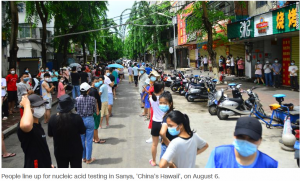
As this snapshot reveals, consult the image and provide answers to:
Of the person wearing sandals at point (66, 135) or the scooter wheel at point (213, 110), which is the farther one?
the scooter wheel at point (213, 110)

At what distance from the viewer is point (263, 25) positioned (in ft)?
48.8

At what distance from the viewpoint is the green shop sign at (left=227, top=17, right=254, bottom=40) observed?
16112 millimetres

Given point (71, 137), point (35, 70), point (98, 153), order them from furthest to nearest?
point (35, 70) → point (98, 153) → point (71, 137)

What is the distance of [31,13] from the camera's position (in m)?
18.7

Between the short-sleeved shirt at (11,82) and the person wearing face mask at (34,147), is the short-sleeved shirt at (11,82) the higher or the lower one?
the higher one

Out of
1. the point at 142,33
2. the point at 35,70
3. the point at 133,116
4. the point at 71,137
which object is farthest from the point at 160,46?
the point at 71,137

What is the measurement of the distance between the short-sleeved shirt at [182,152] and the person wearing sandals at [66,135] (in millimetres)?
1562

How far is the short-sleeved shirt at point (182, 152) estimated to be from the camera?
3137 millimetres

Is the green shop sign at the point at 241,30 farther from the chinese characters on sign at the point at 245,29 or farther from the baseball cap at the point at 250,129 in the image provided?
the baseball cap at the point at 250,129

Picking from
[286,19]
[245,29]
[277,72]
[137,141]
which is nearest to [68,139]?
[137,141]

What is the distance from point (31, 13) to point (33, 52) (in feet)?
43.0

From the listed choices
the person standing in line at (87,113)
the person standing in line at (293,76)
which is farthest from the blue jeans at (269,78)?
the person standing in line at (87,113)

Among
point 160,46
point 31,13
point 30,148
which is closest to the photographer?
point 30,148
